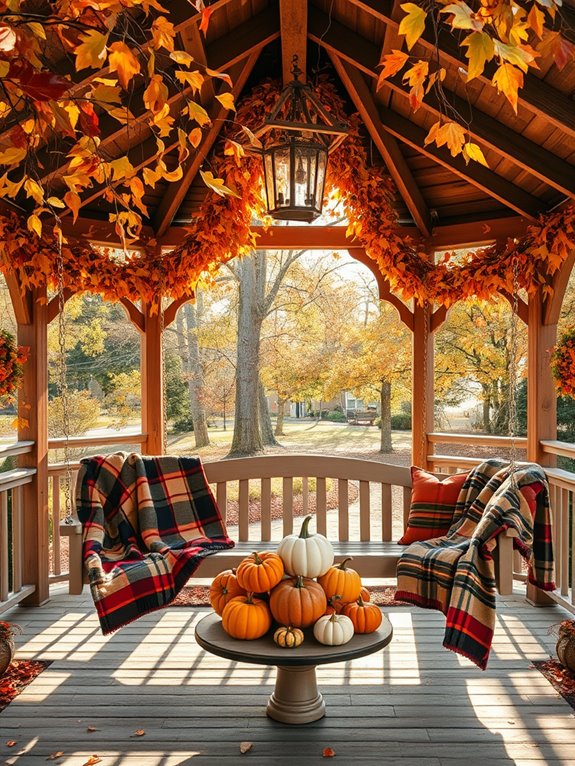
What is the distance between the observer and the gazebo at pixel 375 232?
3.98 meters

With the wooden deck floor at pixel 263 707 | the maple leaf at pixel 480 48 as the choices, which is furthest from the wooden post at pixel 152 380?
the maple leaf at pixel 480 48

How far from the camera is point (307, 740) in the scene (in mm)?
2852

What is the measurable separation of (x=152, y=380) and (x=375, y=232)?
6.21ft

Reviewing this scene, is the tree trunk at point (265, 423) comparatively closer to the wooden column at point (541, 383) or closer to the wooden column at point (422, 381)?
the wooden column at point (422, 381)

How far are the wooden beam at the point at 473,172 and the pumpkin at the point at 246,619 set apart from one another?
3.02m

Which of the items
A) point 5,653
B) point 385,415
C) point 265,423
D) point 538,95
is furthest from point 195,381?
point 538,95

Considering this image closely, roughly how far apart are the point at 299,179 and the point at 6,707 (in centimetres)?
263

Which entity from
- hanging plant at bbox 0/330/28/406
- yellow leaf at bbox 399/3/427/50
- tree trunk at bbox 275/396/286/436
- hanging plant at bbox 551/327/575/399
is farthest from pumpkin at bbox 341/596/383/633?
tree trunk at bbox 275/396/286/436

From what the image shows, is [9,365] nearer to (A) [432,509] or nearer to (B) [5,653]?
(B) [5,653]

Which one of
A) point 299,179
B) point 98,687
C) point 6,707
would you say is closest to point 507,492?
point 299,179

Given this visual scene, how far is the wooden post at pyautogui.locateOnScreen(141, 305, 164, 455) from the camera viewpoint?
5.30m

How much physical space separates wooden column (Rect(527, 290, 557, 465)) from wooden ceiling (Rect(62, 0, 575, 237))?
673 mm

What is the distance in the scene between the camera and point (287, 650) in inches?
108

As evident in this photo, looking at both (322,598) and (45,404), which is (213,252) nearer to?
(45,404)
